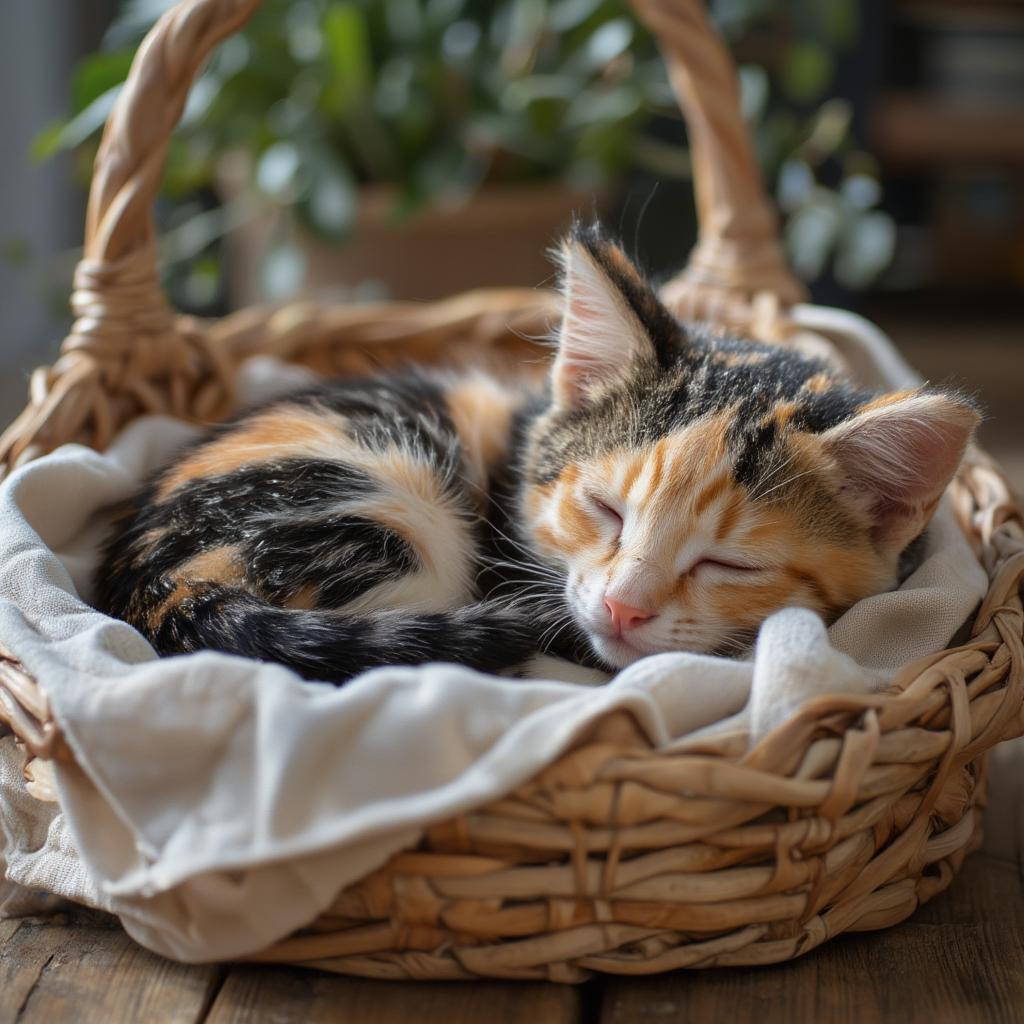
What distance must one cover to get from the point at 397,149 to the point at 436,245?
20 centimetres

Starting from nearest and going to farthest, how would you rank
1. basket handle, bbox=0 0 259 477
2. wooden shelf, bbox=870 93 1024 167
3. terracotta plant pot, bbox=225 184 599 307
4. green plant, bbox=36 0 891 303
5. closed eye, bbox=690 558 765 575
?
closed eye, bbox=690 558 765 575 → basket handle, bbox=0 0 259 477 → green plant, bbox=36 0 891 303 → terracotta plant pot, bbox=225 184 599 307 → wooden shelf, bbox=870 93 1024 167

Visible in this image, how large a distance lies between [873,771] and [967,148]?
2888mm

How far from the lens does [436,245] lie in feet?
7.90

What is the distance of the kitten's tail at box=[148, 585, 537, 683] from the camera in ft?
3.07

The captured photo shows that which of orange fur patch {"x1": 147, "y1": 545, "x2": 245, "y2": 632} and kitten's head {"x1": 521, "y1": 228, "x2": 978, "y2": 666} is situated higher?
orange fur patch {"x1": 147, "y1": 545, "x2": 245, "y2": 632}

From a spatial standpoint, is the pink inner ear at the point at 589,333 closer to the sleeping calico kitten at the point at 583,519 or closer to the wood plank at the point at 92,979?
the sleeping calico kitten at the point at 583,519

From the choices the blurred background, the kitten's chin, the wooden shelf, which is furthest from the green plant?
the kitten's chin

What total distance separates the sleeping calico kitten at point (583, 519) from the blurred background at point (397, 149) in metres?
1.06

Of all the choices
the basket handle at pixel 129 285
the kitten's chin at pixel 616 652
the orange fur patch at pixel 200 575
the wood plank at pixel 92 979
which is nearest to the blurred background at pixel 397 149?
the basket handle at pixel 129 285

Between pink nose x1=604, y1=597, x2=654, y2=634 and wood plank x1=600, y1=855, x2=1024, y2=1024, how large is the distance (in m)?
0.28

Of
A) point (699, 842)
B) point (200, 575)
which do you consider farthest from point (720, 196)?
point (699, 842)

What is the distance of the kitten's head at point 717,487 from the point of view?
1.02m

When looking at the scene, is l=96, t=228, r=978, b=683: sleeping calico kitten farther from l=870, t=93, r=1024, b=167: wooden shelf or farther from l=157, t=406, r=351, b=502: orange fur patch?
l=870, t=93, r=1024, b=167: wooden shelf

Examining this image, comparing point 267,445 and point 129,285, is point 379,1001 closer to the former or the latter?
point 267,445
